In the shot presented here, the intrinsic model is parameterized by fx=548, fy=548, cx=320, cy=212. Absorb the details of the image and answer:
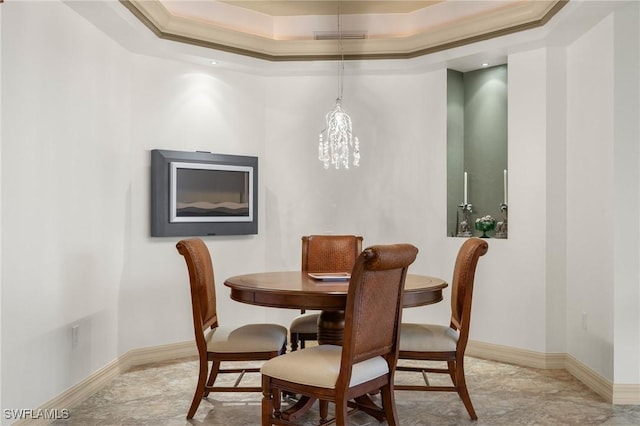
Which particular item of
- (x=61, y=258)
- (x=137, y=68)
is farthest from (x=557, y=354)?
(x=137, y=68)

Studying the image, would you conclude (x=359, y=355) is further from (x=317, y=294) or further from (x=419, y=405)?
(x=419, y=405)

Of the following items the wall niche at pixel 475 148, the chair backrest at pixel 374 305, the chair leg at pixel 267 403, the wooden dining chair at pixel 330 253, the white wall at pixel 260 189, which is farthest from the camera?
the wall niche at pixel 475 148

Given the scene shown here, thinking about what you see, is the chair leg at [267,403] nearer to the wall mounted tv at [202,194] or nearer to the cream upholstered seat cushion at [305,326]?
the cream upholstered seat cushion at [305,326]

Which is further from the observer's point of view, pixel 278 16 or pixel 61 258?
pixel 278 16

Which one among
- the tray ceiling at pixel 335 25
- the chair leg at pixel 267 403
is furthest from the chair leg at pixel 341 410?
the tray ceiling at pixel 335 25

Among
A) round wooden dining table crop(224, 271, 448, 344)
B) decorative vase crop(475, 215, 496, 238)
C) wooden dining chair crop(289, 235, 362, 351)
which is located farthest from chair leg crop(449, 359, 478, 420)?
decorative vase crop(475, 215, 496, 238)

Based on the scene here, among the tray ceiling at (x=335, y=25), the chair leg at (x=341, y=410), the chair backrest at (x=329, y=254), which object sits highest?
the tray ceiling at (x=335, y=25)

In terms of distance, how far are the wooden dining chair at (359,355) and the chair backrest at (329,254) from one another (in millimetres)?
1492

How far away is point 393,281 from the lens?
249 centimetres

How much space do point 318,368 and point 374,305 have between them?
0.36 meters

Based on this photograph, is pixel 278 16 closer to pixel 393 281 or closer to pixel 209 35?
pixel 209 35

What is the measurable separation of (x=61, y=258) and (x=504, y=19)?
11.4 feet

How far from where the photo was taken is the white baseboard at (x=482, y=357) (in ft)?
10.9

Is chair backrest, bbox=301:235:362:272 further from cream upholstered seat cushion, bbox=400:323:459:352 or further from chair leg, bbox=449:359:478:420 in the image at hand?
chair leg, bbox=449:359:478:420
